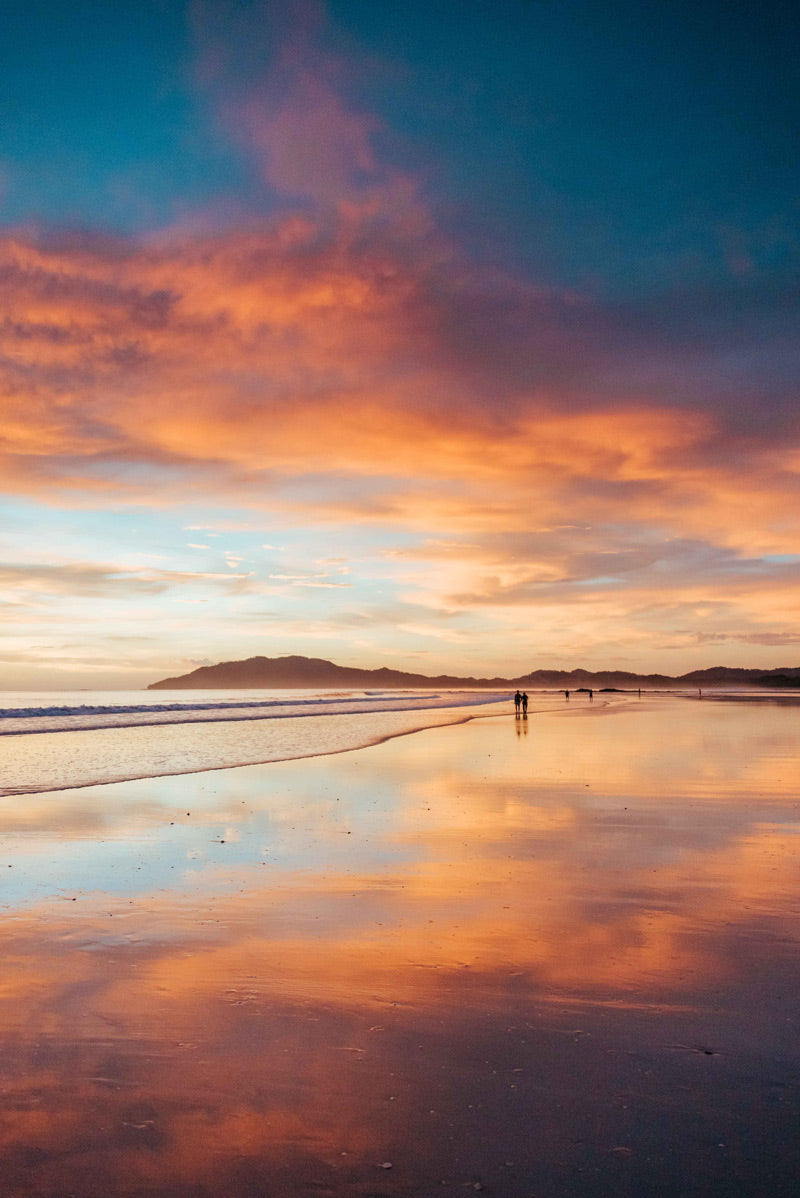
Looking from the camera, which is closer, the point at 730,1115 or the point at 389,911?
the point at 730,1115

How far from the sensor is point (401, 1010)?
6621mm

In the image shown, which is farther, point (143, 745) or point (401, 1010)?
point (143, 745)

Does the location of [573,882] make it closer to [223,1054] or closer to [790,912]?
[790,912]

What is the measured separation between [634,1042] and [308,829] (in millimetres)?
9416

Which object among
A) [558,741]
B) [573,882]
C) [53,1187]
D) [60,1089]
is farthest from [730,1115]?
[558,741]

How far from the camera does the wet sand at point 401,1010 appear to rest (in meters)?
4.60

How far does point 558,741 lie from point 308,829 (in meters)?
21.0

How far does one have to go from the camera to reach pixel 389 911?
949cm

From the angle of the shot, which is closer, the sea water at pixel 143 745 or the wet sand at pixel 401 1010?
the wet sand at pixel 401 1010

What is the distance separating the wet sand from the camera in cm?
460

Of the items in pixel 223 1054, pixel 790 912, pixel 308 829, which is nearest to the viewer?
pixel 223 1054

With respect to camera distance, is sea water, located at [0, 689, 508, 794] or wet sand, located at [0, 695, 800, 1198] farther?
sea water, located at [0, 689, 508, 794]

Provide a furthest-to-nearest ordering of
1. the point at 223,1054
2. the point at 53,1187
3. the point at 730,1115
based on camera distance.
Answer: the point at 223,1054 → the point at 730,1115 → the point at 53,1187

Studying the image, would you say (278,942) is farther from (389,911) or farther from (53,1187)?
(53,1187)
